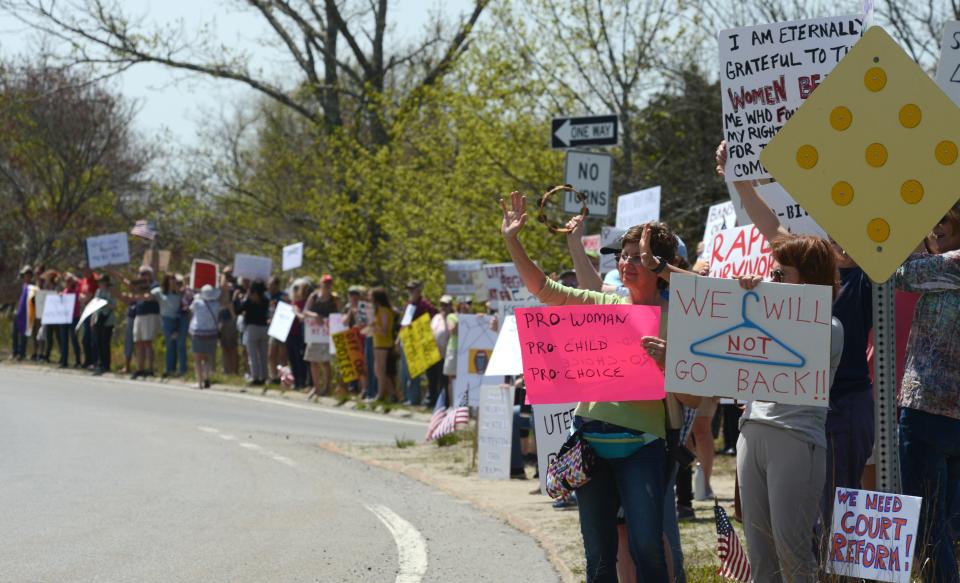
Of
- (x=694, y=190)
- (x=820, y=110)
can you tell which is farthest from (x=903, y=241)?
(x=694, y=190)

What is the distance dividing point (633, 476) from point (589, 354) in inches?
23.6

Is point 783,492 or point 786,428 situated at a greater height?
point 786,428

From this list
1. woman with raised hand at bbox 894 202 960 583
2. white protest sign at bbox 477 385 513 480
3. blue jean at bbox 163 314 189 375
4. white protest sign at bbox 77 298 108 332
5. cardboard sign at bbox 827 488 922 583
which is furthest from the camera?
white protest sign at bbox 77 298 108 332

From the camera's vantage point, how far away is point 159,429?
16484 millimetres


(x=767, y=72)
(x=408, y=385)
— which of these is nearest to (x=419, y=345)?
(x=408, y=385)

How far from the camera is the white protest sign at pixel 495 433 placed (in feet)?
40.6

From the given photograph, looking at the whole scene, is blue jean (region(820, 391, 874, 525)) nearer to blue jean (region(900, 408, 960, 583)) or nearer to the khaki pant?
blue jean (region(900, 408, 960, 583))

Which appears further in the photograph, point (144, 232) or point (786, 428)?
point (144, 232)

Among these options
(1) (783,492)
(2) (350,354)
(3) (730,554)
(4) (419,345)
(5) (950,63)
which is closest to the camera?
(1) (783,492)

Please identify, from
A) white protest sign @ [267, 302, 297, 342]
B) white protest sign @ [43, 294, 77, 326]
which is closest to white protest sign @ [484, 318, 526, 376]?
white protest sign @ [267, 302, 297, 342]

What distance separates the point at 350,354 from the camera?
72.6 ft

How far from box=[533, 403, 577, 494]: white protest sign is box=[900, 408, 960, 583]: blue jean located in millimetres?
3304

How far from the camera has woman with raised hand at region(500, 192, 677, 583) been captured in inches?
225

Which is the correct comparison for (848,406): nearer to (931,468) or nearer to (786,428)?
(931,468)
